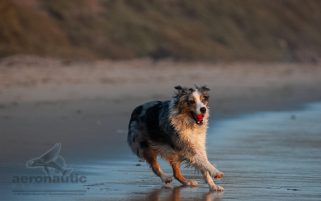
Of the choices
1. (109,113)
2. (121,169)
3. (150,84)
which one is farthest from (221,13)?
(121,169)

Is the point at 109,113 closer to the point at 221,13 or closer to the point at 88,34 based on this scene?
the point at 88,34

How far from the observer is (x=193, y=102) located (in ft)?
32.3

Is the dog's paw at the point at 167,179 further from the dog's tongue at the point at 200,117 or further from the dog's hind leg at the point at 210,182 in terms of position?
the dog's tongue at the point at 200,117

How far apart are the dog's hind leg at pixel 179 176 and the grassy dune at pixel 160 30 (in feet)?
75.0

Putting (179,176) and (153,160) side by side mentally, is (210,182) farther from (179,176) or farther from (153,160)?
(153,160)

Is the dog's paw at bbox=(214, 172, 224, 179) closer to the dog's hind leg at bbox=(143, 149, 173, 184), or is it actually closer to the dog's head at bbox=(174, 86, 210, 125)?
the dog's head at bbox=(174, 86, 210, 125)

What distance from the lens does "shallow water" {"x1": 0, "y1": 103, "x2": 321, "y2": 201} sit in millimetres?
8812

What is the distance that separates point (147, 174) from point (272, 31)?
49.0 m

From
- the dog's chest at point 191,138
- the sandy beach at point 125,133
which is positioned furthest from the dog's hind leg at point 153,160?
the dog's chest at point 191,138

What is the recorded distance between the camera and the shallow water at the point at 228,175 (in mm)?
8812
